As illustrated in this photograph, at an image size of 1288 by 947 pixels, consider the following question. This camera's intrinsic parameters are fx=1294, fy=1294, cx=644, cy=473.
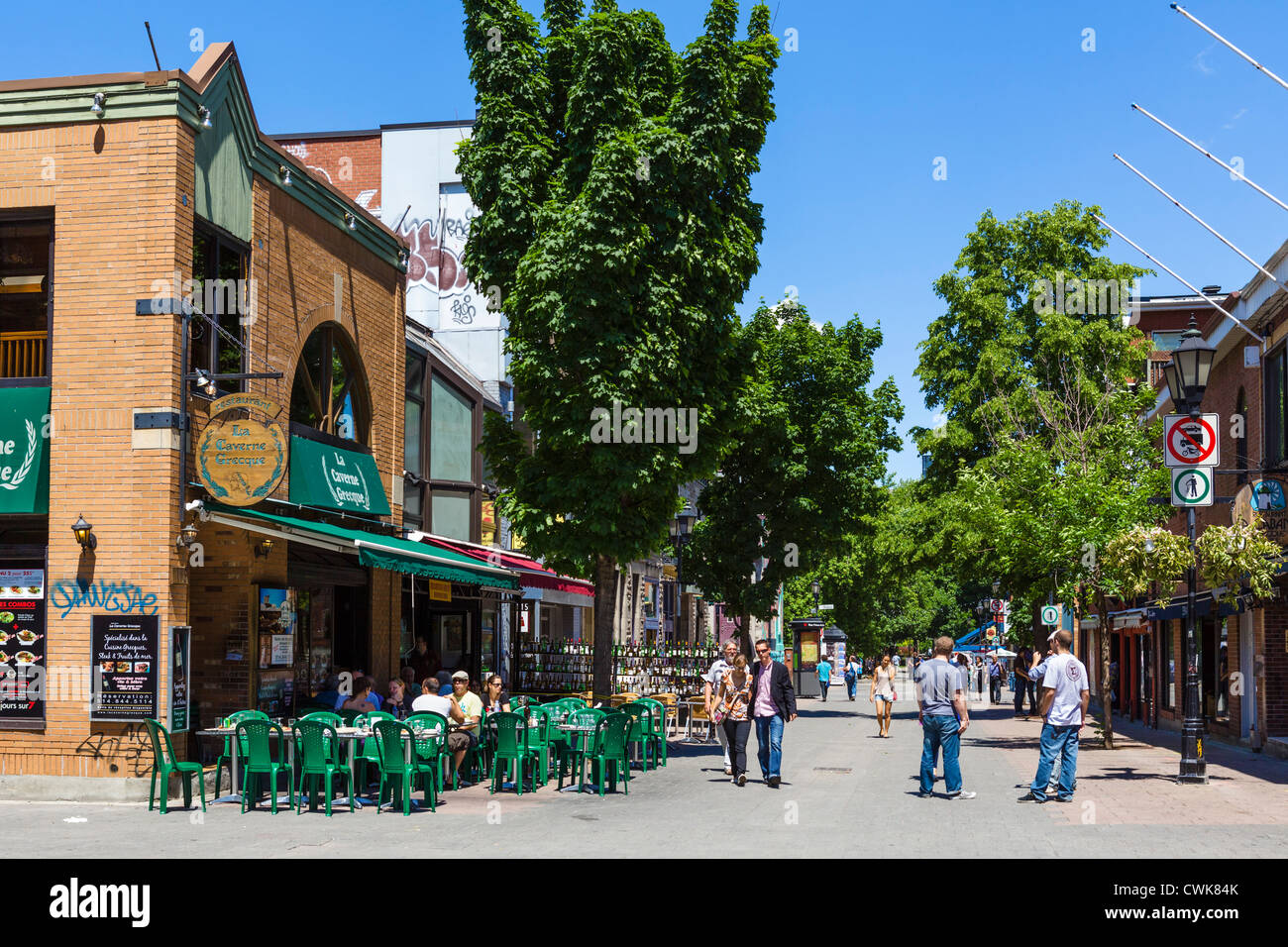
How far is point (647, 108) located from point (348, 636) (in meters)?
9.73

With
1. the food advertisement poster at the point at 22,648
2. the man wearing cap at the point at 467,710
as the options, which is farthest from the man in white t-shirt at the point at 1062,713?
the food advertisement poster at the point at 22,648

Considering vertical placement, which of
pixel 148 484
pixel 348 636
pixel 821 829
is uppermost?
pixel 148 484

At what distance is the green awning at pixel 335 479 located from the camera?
1805 cm

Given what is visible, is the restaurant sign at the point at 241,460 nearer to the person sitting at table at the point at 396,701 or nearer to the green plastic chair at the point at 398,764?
the green plastic chair at the point at 398,764

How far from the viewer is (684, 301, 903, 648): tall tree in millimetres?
33750

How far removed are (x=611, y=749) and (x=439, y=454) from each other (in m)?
12.7

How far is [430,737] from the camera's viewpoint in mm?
14008

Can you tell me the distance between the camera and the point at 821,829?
12.5 m

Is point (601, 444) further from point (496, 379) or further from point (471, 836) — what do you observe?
point (496, 379)

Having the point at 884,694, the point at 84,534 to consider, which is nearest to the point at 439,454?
the point at 884,694

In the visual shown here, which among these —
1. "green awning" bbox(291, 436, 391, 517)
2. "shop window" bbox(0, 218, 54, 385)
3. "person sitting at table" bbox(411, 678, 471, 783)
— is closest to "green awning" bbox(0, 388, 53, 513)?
"shop window" bbox(0, 218, 54, 385)

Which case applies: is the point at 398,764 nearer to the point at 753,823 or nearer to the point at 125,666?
the point at 125,666

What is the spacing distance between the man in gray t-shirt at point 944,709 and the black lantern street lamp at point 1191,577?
11.4ft

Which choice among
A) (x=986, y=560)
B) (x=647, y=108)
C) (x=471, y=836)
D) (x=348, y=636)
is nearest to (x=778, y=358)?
(x=986, y=560)
